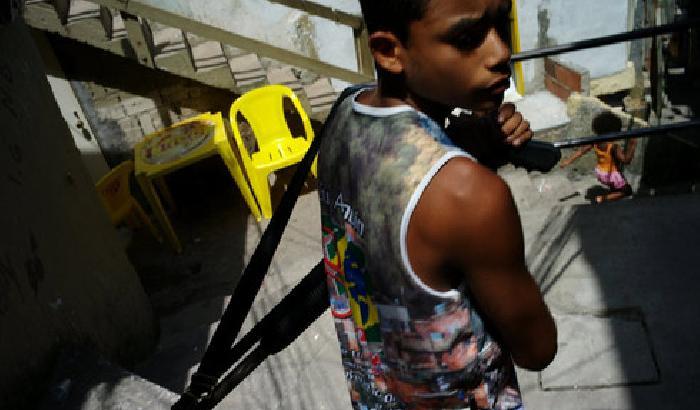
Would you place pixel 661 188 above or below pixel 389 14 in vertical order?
below

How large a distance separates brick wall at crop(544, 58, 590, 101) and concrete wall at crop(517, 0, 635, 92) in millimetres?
187

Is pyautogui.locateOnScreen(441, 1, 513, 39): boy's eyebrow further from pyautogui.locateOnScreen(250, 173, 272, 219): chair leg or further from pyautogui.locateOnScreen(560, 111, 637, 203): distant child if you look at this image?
pyautogui.locateOnScreen(560, 111, 637, 203): distant child

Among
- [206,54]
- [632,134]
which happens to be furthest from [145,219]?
[632,134]

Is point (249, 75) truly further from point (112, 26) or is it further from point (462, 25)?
point (462, 25)

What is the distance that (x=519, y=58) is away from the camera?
2383 millimetres

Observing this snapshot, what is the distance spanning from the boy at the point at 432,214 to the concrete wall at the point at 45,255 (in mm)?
1489

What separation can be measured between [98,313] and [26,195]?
2.49 ft

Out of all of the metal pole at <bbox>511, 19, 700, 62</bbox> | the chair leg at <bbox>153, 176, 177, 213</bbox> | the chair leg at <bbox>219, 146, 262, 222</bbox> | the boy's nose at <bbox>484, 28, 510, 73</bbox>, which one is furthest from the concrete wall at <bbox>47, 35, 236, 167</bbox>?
the boy's nose at <bbox>484, 28, 510, 73</bbox>

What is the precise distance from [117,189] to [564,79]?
6.73m

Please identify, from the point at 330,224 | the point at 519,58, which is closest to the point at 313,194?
the point at 519,58

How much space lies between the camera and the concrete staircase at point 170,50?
6.07 metres

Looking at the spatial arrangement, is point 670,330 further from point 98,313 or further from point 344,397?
point 98,313

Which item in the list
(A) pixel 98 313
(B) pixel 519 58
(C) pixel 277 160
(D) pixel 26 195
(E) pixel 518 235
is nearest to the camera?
(E) pixel 518 235

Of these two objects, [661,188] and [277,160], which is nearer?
[277,160]
